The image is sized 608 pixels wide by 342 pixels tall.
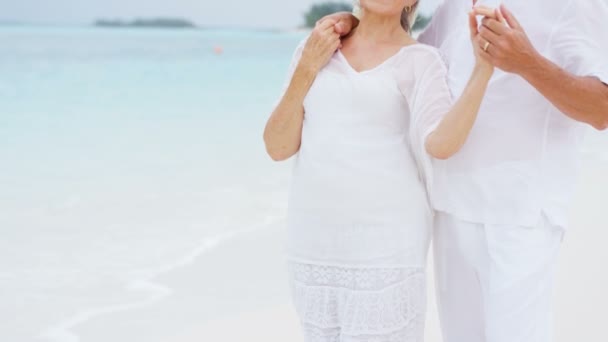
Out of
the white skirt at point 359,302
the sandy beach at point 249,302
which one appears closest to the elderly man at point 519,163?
the white skirt at point 359,302

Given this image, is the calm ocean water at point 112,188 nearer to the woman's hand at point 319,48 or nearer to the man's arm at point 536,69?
the woman's hand at point 319,48

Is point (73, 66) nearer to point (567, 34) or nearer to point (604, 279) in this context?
point (604, 279)

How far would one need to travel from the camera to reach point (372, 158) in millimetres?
2324

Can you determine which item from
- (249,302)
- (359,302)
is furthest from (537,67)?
(249,302)

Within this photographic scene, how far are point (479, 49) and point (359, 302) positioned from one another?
0.63 meters

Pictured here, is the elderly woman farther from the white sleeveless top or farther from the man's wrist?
the man's wrist

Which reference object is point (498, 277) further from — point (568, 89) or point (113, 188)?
point (113, 188)

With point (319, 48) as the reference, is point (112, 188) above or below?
below

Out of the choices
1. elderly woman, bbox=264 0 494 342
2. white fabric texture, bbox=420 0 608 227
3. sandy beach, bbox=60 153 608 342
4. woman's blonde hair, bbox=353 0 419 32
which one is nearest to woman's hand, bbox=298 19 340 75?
elderly woman, bbox=264 0 494 342

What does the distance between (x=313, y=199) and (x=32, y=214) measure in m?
4.08

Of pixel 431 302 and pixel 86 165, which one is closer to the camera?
pixel 431 302

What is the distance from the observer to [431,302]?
13.9 ft

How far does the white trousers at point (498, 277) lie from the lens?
232cm

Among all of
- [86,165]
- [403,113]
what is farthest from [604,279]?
[86,165]
